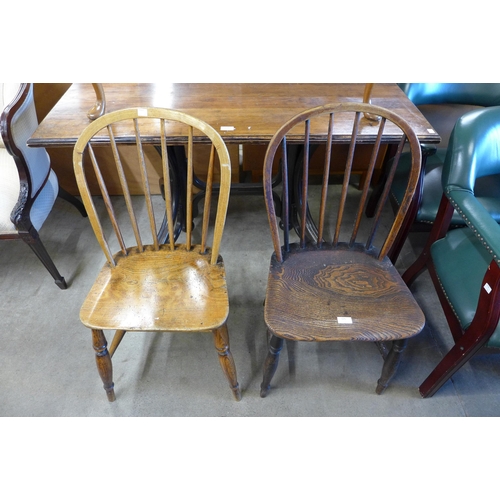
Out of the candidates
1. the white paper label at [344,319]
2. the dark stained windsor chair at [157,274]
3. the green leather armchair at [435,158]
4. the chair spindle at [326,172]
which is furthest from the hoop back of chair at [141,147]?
the green leather armchair at [435,158]

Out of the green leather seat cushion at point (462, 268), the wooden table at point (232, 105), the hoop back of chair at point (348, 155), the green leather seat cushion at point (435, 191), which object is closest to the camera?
the hoop back of chair at point (348, 155)

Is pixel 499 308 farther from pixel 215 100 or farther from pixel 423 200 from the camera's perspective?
pixel 215 100

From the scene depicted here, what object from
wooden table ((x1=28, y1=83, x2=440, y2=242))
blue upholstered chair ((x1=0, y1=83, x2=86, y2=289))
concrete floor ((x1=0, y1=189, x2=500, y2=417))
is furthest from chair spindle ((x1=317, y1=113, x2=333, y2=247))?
blue upholstered chair ((x1=0, y1=83, x2=86, y2=289))

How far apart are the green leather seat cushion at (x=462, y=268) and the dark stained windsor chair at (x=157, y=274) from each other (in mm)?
719

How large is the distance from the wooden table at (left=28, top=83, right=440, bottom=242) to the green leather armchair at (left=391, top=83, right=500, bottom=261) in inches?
6.6

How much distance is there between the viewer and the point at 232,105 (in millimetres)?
1300

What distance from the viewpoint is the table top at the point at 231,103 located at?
1148 millimetres

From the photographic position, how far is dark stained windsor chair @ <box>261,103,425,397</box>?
91cm

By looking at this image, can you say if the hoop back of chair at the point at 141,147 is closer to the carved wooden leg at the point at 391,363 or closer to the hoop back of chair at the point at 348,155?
the hoop back of chair at the point at 348,155

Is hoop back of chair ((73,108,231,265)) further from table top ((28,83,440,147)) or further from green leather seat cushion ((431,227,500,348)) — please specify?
green leather seat cushion ((431,227,500,348))

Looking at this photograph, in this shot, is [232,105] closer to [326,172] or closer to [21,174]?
[326,172]

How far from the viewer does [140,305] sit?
0.97 meters

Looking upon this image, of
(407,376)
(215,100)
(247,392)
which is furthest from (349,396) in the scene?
(215,100)

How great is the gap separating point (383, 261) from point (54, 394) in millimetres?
1296
